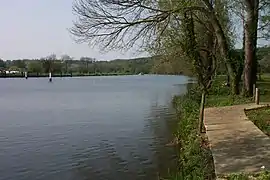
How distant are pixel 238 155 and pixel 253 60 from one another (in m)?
16.5

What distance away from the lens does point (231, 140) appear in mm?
10984

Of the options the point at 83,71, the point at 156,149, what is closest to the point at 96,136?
the point at 156,149

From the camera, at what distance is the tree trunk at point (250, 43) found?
2331 centimetres

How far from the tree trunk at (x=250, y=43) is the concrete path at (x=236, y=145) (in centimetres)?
916

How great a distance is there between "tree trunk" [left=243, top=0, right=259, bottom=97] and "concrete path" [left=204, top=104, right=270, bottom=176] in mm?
9156

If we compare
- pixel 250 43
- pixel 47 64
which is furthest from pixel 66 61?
pixel 250 43

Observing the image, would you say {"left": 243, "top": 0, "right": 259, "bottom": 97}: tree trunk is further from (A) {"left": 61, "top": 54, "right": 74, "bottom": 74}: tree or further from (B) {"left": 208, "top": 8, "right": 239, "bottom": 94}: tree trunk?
(A) {"left": 61, "top": 54, "right": 74, "bottom": 74}: tree

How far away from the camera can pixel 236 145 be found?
10391 millimetres

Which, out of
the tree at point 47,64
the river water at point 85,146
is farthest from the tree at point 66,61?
the river water at point 85,146

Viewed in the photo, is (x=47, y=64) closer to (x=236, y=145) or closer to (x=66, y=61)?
(x=66, y=61)

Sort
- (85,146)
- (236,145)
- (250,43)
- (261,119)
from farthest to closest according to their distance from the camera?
1. (250,43)
2. (85,146)
3. (261,119)
4. (236,145)

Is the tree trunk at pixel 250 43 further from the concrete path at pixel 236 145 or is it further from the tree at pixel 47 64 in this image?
the tree at pixel 47 64

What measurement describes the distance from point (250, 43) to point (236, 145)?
14.9m

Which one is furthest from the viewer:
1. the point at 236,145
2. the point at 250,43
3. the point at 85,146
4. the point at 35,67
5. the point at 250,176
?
the point at 35,67
